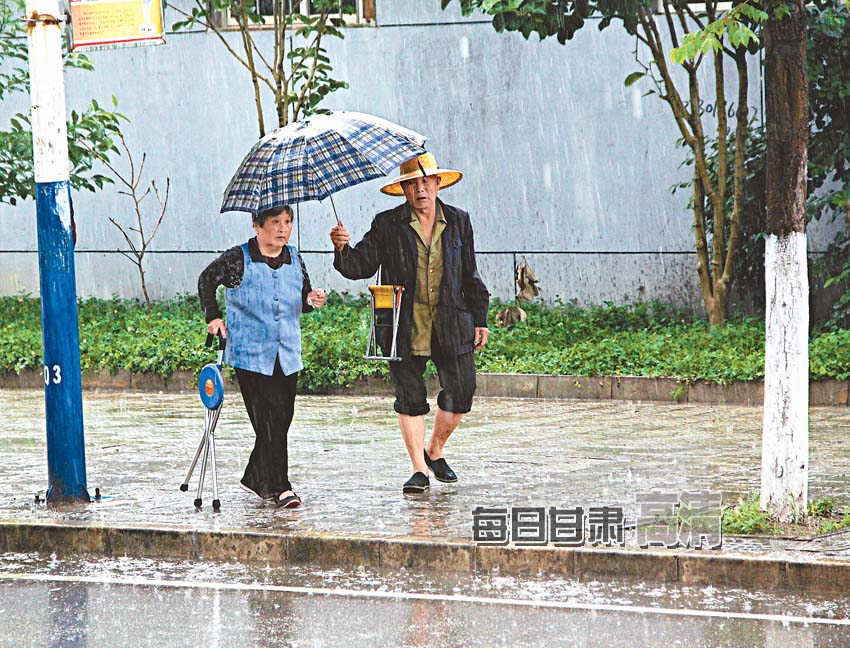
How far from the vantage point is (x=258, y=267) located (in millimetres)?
8219

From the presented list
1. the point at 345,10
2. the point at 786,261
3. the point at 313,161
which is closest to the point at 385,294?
the point at 313,161

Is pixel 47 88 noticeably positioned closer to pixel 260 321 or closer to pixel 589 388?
pixel 260 321

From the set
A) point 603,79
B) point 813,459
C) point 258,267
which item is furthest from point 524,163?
point 258,267

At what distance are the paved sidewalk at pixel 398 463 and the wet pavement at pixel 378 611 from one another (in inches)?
16.2

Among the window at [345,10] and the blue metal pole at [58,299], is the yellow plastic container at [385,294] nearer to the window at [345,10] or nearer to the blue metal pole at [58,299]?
the blue metal pole at [58,299]

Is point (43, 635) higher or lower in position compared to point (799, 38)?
lower

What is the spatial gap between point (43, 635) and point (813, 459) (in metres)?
5.54

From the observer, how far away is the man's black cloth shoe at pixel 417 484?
8.52 metres

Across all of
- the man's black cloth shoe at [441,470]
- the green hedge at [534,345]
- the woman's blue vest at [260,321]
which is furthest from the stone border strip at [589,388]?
the woman's blue vest at [260,321]

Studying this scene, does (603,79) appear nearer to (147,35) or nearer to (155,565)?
(147,35)

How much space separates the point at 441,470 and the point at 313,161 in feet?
6.92

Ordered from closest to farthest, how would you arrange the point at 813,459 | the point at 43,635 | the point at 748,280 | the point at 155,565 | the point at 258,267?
the point at 43,635 → the point at 155,565 → the point at 258,267 → the point at 813,459 → the point at 748,280

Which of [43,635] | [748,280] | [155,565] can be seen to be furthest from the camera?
[748,280]

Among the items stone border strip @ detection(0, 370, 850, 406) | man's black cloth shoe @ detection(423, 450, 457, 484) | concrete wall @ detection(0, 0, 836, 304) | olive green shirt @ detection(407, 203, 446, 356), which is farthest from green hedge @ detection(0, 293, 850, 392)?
olive green shirt @ detection(407, 203, 446, 356)
